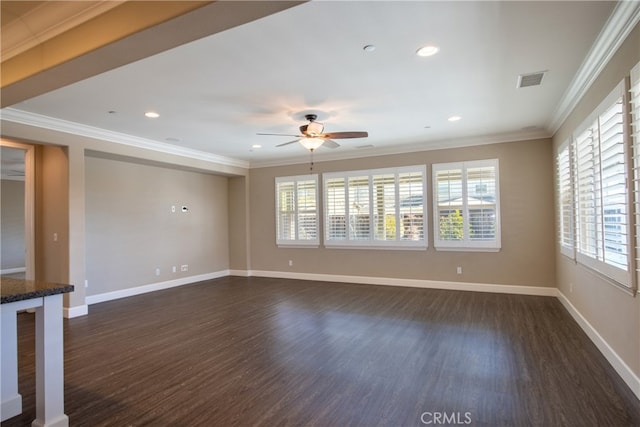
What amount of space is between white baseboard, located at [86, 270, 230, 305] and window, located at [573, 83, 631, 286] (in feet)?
22.6

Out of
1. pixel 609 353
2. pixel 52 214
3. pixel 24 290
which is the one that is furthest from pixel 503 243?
pixel 52 214

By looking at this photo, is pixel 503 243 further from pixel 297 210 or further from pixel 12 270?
pixel 12 270

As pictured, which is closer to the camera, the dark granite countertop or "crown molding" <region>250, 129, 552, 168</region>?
the dark granite countertop

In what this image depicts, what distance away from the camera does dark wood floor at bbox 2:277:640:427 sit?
2.36m

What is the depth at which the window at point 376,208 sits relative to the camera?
261 inches

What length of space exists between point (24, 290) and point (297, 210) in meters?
5.95

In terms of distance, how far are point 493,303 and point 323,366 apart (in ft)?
11.1

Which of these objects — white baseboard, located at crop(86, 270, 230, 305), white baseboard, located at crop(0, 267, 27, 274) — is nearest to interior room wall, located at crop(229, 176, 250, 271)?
white baseboard, located at crop(86, 270, 230, 305)

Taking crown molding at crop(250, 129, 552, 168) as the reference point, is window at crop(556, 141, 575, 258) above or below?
below

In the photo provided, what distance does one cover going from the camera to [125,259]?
20.4 feet

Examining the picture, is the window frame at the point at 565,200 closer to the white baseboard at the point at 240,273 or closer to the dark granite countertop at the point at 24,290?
the dark granite countertop at the point at 24,290

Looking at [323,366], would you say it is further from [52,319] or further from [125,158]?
[125,158]

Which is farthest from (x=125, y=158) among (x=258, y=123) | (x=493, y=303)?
(x=493, y=303)

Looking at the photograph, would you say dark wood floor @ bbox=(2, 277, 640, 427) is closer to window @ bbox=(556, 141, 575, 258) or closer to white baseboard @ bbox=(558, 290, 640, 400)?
white baseboard @ bbox=(558, 290, 640, 400)
